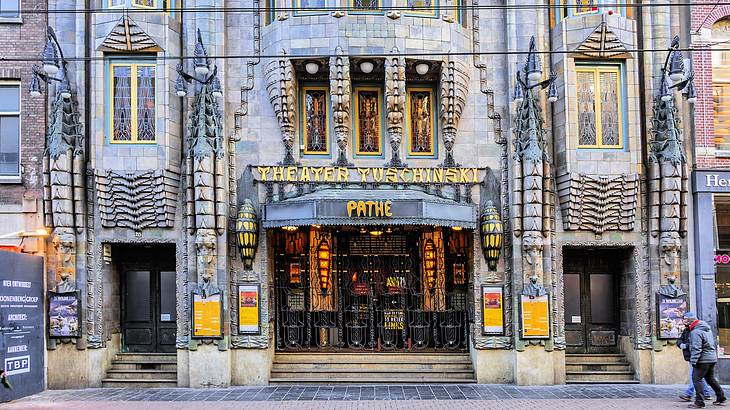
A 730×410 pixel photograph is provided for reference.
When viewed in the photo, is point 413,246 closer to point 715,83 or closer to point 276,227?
point 276,227

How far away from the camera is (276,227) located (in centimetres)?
1906

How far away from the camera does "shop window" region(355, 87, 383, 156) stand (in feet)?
66.5

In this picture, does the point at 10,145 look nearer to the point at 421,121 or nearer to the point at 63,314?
the point at 63,314

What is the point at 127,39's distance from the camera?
19.2m

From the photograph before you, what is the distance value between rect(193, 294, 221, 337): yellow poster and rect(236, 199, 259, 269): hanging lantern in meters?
1.27

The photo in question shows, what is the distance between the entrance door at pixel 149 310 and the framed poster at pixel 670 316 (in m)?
12.4

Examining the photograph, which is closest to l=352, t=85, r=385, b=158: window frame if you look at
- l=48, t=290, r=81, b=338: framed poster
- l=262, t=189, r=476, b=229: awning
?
l=262, t=189, r=476, b=229: awning

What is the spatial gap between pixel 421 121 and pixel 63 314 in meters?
10.1

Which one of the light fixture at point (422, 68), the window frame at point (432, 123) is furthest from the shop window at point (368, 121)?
the light fixture at point (422, 68)

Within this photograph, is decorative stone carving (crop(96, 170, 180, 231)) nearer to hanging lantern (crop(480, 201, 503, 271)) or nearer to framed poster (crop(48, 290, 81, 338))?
framed poster (crop(48, 290, 81, 338))

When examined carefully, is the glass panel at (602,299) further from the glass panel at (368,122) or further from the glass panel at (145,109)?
the glass panel at (145,109)

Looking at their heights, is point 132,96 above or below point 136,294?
above

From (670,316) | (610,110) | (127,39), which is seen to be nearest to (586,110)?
(610,110)

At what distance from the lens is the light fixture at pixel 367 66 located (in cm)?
1955
